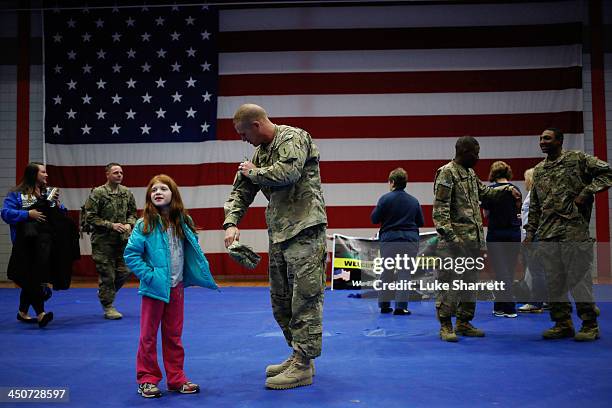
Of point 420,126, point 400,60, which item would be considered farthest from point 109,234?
point 400,60

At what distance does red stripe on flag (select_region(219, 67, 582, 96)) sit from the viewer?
456 inches

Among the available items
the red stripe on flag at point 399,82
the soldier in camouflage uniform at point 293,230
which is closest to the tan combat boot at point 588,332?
the soldier in camouflage uniform at point 293,230

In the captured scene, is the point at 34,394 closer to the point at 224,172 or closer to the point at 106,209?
the point at 106,209

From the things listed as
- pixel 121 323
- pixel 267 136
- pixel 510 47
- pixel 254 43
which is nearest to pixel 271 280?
pixel 267 136

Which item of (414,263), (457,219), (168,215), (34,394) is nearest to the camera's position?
(34,394)

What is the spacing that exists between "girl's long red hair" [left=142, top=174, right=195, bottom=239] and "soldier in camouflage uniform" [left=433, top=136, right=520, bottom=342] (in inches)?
100

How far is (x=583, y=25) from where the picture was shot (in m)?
11.7

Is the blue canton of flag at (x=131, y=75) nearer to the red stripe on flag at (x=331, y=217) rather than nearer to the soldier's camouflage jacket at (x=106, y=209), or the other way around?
the red stripe on flag at (x=331, y=217)

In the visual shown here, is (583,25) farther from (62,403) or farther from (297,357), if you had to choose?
(62,403)

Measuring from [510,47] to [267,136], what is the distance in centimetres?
903

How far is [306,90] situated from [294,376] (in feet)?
28.1

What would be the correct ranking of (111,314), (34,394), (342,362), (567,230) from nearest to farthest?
(34,394)
(342,362)
(567,230)
(111,314)

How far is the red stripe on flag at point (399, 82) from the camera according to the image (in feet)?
38.0

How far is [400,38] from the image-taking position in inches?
463
